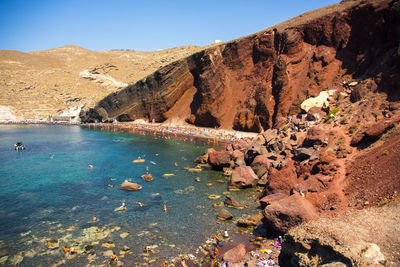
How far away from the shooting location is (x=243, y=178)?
2681 centimetres

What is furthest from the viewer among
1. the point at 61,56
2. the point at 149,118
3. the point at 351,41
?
the point at 61,56

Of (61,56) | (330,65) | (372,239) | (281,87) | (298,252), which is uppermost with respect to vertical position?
(61,56)

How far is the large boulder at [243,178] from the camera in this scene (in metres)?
26.6

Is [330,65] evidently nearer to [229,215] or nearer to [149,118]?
[229,215]

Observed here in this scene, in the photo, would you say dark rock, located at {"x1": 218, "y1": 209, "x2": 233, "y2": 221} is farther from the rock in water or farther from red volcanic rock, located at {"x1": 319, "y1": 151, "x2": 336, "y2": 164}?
the rock in water

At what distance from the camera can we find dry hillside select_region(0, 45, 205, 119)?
110 meters

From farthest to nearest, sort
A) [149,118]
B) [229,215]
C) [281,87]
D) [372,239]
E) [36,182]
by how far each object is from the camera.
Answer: [149,118] → [281,87] → [36,182] → [229,215] → [372,239]

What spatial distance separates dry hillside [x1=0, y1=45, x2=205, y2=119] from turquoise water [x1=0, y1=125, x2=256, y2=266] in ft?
236

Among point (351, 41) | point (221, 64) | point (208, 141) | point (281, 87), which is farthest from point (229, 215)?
point (221, 64)

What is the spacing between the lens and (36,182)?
29.0 meters

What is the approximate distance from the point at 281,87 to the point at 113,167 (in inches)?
1421

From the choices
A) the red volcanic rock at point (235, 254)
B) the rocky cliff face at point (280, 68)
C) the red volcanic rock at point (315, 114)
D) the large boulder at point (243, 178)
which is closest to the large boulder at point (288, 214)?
the red volcanic rock at point (235, 254)

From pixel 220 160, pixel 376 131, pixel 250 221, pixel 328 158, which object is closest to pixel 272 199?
pixel 250 221

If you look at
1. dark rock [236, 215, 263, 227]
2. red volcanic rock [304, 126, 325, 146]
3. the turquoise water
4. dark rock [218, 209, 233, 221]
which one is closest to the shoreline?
the turquoise water
